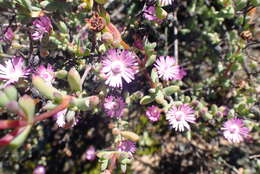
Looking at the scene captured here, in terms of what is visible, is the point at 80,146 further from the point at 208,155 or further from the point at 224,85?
the point at 224,85

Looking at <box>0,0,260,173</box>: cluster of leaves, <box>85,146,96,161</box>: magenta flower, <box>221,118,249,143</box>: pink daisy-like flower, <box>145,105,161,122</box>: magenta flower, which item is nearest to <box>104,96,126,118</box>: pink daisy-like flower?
<box>0,0,260,173</box>: cluster of leaves

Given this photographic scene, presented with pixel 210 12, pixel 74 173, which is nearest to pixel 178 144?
pixel 74 173

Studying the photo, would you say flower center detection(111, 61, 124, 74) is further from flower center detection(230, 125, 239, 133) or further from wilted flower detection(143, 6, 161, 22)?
flower center detection(230, 125, 239, 133)

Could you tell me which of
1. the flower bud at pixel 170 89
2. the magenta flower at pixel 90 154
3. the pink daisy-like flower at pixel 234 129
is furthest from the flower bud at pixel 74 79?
the magenta flower at pixel 90 154

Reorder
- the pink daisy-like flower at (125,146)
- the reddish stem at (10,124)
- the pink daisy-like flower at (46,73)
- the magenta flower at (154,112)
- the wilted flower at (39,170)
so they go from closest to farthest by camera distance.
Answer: the reddish stem at (10,124) < the pink daisy-like flower at (46,73) < the pink daisy-like flower at (125,146) < the magenta flower at (154,112) < the wilted flower at (39,170)

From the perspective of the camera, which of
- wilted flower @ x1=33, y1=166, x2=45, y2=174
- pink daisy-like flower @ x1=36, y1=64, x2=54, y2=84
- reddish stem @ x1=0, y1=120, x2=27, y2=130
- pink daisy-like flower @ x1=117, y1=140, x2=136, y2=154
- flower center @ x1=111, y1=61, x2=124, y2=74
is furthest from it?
wilted flower @ x1=33, y1=166, x2=45, y2=174

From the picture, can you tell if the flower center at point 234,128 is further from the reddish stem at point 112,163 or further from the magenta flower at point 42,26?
the magenta flower at point 42,26

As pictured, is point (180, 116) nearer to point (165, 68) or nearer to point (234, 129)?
point (165, 68)
